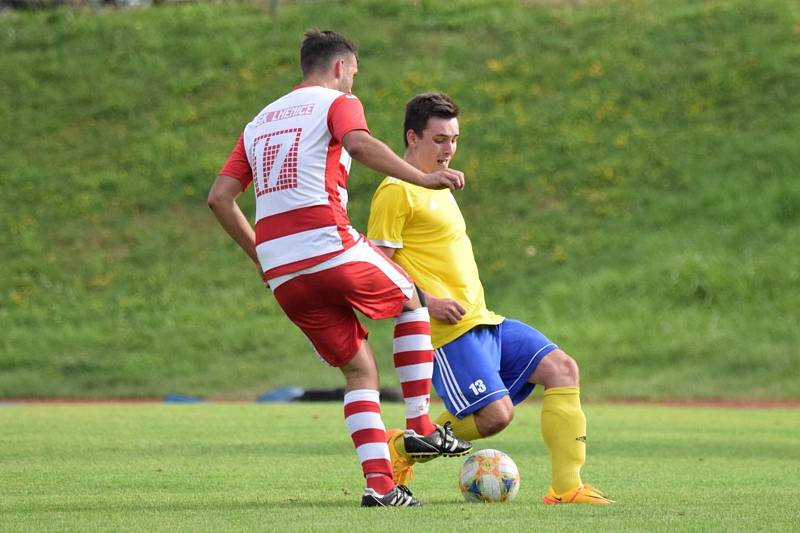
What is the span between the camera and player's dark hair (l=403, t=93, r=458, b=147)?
7695mm

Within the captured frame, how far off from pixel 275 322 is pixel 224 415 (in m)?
10.8

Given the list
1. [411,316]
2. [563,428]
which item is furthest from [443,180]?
[563,428]

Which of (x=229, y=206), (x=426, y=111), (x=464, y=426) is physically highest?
(x=426, y=111)

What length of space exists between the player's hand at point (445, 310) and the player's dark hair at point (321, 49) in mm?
1437

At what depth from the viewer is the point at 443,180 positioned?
620 cm

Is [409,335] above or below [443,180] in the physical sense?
below

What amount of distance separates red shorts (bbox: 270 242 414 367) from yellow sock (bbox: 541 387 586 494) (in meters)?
1.12

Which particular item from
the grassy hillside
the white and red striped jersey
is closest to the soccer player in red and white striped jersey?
the white and red striped jersey

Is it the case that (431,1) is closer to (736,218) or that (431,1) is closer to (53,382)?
(736,218)

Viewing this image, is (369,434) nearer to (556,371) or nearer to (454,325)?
(454,325)

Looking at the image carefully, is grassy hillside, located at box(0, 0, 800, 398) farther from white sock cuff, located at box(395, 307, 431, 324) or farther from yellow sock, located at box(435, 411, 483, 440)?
white sock cuff, located at box(395, 307, 431, 324)

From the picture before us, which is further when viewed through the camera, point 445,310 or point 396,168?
point 445,310

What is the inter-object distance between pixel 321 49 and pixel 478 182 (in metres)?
24.6

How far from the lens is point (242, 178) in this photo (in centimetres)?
694
